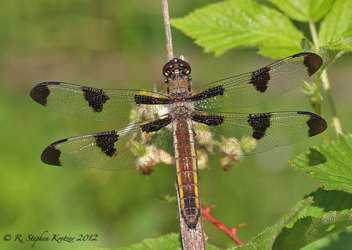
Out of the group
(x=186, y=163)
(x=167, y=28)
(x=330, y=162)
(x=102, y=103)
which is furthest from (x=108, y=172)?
(x=330, y=162)

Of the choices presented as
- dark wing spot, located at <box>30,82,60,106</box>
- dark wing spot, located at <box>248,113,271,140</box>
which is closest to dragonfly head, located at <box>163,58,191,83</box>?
dark wing spot, located at <box>248,113,271,140</box>

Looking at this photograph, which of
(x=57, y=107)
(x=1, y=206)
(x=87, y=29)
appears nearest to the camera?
(x=57, y=107)

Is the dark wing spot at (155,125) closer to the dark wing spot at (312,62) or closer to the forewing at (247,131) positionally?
the forewing at (247,131)

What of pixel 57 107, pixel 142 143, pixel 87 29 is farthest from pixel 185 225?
pixel 87 29

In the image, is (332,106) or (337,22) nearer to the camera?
(332,106)

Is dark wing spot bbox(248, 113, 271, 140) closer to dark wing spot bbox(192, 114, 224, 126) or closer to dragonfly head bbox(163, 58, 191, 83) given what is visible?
dark wing spot bbox(192, 114, 224, 126)

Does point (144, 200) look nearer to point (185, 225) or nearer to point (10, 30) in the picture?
point (185, 225)

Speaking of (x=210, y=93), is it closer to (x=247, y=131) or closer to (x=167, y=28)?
(x=247, y=131)
